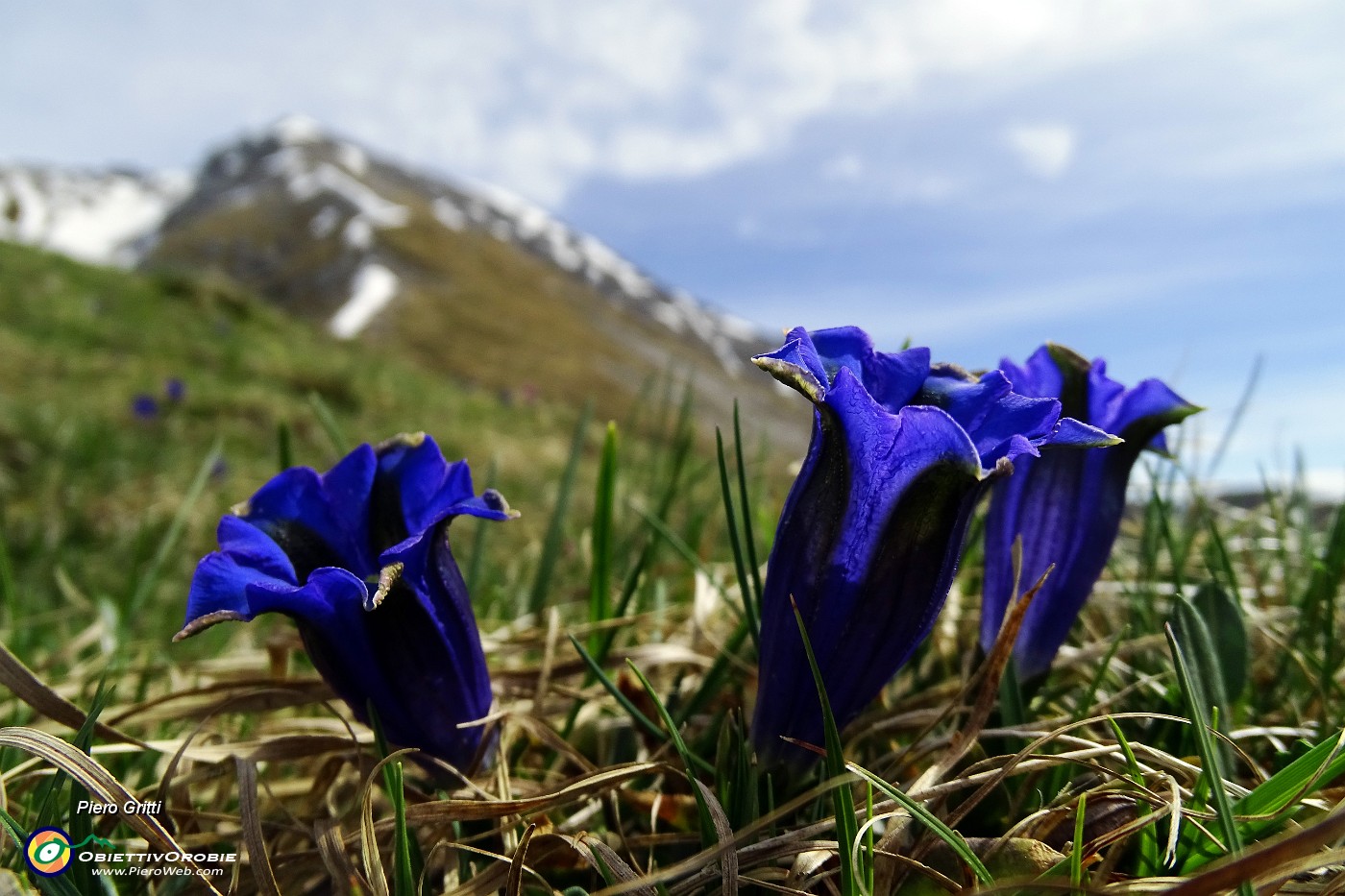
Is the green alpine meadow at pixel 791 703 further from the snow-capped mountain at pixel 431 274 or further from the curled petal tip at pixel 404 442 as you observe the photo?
the snow-capped mountain at pixel 431 274

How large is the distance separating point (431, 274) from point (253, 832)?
4568 centimetres

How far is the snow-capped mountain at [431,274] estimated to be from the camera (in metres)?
39.6

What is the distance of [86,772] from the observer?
1263 mm

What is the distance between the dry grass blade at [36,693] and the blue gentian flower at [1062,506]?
144 cm

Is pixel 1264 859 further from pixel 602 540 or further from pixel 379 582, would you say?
pixel 602 540

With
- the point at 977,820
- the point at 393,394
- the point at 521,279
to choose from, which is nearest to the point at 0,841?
the point at 977,820

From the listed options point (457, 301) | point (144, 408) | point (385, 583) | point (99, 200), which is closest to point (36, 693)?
point (385, 583)

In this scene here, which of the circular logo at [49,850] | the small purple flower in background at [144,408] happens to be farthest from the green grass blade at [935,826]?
the small purple flower in background at [144,408]

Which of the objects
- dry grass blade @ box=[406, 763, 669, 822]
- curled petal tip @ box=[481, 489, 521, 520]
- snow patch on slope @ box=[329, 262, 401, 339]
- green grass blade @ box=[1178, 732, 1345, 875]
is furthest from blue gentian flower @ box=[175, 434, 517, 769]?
snow patch on slope @ box=[329, 262, 401, 339]

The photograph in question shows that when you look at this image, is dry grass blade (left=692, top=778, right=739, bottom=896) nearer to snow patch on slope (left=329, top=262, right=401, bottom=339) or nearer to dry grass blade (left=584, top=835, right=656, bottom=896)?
dry grass blade (left=584, top=835, right=656, bottom=896)

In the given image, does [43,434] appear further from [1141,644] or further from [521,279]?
[521,279]

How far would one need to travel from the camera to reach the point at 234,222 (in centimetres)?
4981

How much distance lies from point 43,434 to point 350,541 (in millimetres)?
6623

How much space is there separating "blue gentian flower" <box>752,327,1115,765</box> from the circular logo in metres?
0.94
